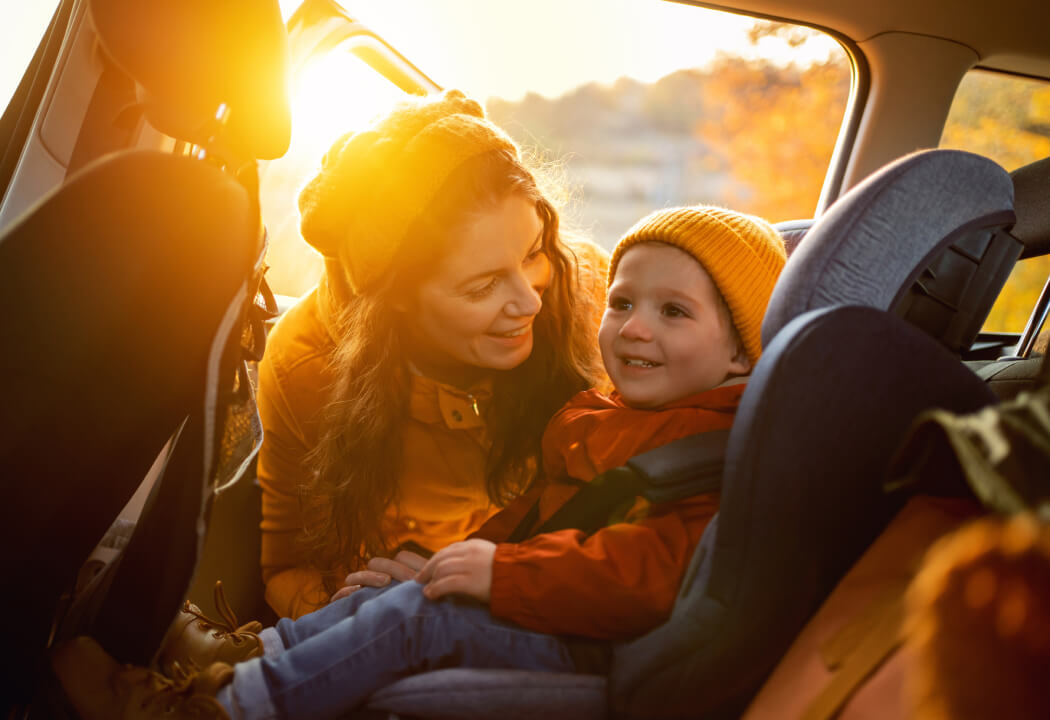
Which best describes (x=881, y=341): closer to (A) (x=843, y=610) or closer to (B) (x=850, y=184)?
(A) (x=843, y=610)

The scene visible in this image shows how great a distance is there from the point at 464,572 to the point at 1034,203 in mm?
1647

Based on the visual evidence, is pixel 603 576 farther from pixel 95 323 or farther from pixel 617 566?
pixel 95 323

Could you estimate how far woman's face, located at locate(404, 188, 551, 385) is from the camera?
1341 millimetres

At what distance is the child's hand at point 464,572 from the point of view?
0.98 metres

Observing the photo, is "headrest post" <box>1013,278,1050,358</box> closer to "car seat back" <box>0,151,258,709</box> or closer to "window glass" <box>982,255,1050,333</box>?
"window glass" <box>982,255,1050,333</box>

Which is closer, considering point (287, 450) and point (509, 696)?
point (509, 696)

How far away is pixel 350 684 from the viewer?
949mm

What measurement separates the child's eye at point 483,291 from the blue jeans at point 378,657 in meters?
0.60

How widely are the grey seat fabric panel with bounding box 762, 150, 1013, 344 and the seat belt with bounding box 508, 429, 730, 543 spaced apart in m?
0.19

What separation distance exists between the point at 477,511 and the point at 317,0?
1305mm

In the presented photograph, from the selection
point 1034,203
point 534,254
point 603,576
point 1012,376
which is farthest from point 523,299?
point 1034,203

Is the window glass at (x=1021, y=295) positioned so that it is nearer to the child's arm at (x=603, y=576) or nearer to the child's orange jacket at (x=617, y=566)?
the child's orange jacket at (x=617, y=566)

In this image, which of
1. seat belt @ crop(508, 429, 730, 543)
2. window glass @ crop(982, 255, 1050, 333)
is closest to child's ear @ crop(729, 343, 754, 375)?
seat belt @ crop(508, 429, 730, 543)

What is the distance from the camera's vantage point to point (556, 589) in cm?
94
